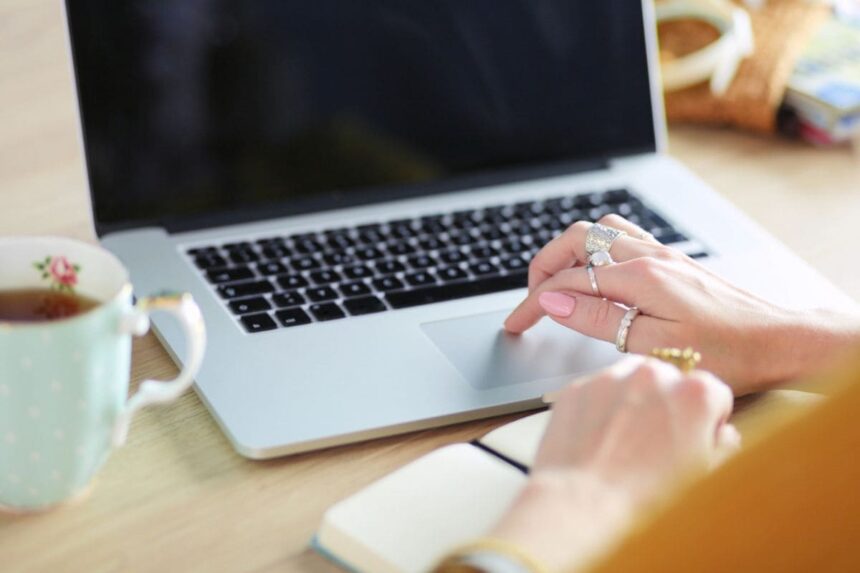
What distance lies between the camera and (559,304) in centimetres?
85

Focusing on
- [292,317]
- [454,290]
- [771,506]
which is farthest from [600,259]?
[771,506]

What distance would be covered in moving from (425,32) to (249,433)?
1.52ft

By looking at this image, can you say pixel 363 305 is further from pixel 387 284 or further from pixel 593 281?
pixel 593 281

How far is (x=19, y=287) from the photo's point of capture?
2.24 feet

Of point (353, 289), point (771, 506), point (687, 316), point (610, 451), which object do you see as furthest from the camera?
point (353, 289)

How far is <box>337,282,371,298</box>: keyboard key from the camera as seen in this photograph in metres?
0.92

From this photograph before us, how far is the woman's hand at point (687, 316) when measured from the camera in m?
0.82

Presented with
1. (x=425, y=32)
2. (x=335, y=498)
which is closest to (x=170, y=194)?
(x=425, y=32)

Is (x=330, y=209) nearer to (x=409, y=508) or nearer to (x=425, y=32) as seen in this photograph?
Answer: (x=425, y=32)

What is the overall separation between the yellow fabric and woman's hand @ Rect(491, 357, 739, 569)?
0.21 feet

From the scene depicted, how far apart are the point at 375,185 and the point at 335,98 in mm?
87

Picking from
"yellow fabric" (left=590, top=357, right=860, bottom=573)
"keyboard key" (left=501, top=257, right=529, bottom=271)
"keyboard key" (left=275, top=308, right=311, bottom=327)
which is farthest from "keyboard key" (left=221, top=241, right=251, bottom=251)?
"yellow fabric" (left=590, top=357, right=860, bottom=573)

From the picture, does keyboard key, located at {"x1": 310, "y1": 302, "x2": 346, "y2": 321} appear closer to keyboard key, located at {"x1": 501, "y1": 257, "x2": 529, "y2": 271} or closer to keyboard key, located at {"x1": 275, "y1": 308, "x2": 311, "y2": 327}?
keyboard key, located at {"x1": 275, "y1": 308, "x2": 311, "y2": 327}

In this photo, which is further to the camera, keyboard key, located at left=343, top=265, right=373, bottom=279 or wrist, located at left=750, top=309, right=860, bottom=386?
keyboard key, located at left=343, top=265, right=373, bottom=279
